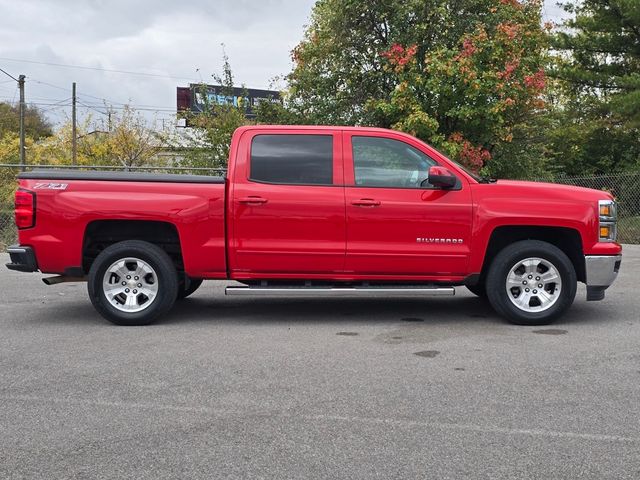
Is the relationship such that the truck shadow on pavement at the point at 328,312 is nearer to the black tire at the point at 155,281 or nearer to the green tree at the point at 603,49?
the black tire at the point at 155,281

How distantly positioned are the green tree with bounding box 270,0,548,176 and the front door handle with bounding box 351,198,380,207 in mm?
10266

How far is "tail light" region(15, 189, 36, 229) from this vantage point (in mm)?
6484

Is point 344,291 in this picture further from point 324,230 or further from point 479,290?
point 479,290

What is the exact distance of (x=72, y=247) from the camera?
6.59 metres

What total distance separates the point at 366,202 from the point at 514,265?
1595 millimetres

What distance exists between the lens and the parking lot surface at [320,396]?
11.0 feet

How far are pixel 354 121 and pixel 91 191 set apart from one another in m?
13.2

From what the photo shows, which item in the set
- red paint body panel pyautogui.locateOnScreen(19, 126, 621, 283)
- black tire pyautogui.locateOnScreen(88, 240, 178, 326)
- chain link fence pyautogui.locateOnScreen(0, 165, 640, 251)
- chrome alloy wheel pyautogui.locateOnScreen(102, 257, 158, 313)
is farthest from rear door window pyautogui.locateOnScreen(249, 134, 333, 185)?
chain link fence pyautogui.locateOnScreen(0, 165, 640, 251)

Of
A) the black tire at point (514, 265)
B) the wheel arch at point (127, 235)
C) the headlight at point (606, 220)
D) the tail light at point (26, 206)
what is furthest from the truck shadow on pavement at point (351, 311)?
the tail light at point (26, 206)

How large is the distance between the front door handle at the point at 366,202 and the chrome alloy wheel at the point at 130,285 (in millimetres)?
2116

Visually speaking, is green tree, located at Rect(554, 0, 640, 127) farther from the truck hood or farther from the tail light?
the tail light

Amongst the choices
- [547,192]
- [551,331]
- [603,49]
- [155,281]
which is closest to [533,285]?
[551,331]

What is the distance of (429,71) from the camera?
1650 cm

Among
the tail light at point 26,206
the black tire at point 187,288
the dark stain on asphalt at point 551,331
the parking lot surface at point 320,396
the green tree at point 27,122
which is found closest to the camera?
the parking lot surface at point 320,396
